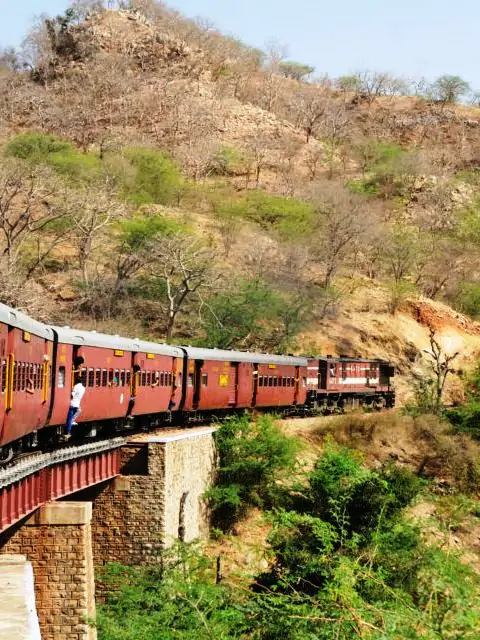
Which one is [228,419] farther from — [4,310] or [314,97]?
[314,97]

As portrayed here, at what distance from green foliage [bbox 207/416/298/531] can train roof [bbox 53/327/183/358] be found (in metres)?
3.88

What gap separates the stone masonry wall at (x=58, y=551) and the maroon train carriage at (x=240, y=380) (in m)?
15.4

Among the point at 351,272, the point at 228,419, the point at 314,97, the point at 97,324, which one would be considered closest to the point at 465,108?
the point at 314,97

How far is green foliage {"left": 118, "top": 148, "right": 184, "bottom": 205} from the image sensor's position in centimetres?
8600

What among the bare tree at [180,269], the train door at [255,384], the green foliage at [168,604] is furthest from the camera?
the bare tree at [180,269]

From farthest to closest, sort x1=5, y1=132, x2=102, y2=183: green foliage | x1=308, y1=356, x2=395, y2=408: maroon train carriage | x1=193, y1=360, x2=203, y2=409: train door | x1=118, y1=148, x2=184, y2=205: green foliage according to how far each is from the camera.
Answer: x1=118, y1=148, x2=184, y2=205: green foliage
x1=5, y1=132, x2=102, y2=183: green foliage
x1=308, y1=356, x2=395, y2=408: maroon train carriage
x1=193, y1=360, x2=203, y2=409: train door

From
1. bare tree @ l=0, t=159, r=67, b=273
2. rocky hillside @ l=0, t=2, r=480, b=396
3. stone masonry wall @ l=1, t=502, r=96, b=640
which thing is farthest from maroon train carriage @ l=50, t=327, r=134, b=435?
bare tree @ l=0, t=159, r=67, b=273

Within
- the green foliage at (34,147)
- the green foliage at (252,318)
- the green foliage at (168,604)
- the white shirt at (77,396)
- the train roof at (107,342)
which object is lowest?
the green foliage at (168,604)

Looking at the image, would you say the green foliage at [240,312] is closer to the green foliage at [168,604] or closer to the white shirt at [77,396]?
the green foliage at [168,604]

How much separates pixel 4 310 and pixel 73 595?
6.81 metres

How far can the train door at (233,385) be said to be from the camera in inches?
1741

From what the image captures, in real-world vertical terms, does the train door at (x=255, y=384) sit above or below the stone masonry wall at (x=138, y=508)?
above

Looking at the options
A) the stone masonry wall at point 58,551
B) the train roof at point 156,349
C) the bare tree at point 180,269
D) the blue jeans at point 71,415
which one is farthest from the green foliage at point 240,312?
the stone masonry wall at point 58,551

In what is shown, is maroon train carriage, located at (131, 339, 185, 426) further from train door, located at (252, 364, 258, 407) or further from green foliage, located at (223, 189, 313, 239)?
green foliage, located at (223, 189, 313, 239)
